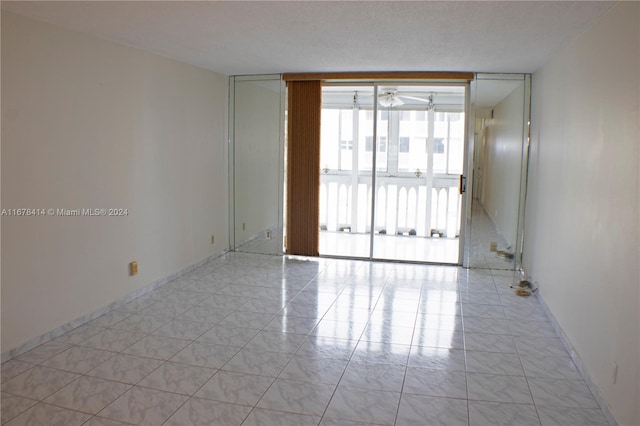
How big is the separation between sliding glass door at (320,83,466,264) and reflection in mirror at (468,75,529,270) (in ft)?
0.68

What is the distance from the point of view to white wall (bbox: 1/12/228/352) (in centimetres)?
315

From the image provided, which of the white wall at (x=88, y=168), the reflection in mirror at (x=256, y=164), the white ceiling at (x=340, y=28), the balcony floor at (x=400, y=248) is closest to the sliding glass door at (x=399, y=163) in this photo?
the balcony floor at (x=400, y=248)

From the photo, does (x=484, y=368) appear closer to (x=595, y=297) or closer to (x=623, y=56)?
(x=595, y=297)

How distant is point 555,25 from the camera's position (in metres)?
3.30

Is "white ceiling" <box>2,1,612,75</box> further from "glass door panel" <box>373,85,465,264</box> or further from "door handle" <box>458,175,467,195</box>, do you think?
"door handle" <box>458,175,467,195</box>

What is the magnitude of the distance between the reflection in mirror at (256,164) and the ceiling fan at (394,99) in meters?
1.22

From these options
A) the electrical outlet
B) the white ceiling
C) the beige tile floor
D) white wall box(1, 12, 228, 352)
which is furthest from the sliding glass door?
the electrical outlet

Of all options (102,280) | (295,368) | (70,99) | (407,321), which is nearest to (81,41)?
(70,99)

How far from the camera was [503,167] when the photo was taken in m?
5.83

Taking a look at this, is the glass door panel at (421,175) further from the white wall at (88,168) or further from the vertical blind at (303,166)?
the white wall at (88,168)

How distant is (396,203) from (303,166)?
1274mm

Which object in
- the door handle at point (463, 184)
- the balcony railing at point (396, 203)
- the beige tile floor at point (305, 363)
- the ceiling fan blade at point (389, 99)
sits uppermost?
the ceiling fan blade at point (389, 99)

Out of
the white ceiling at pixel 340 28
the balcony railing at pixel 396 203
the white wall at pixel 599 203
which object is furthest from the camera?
the balcony railing at pixel 396 203

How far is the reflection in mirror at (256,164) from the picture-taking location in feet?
20.0
